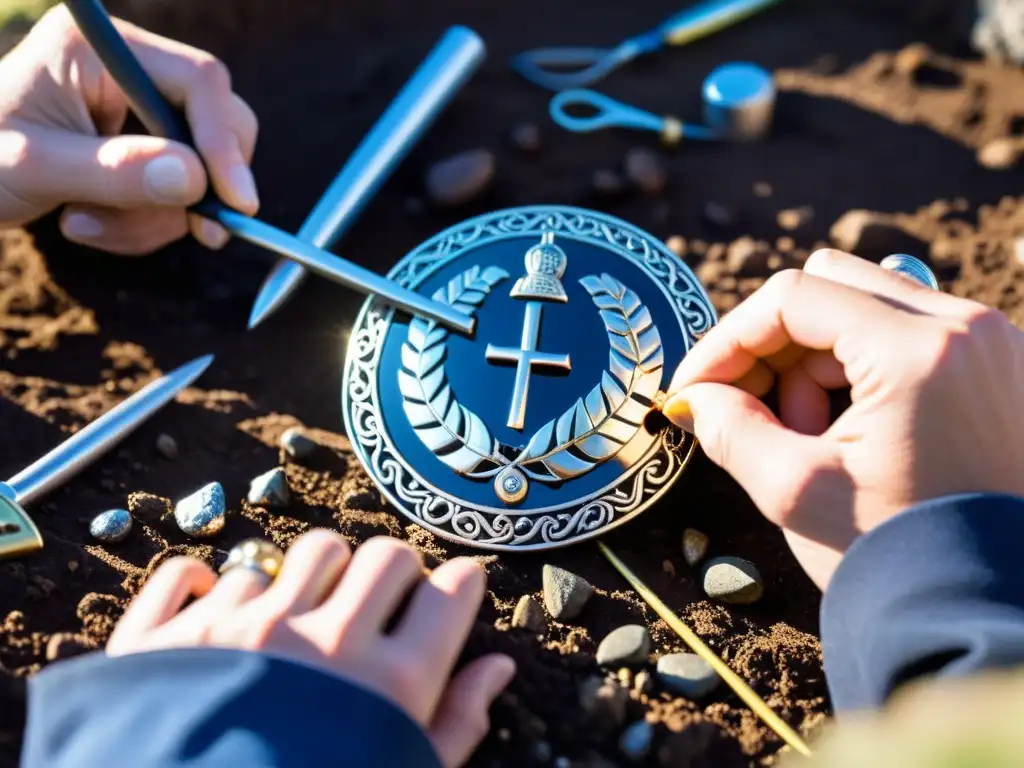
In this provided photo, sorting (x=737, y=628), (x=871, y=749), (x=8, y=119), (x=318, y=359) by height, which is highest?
(x=8, y=119)

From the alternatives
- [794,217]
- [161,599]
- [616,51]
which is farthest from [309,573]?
[616,51]

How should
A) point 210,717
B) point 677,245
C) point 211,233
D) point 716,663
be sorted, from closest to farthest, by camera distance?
point 210,717 → point 716,663 → point 211,233 → point 677,245

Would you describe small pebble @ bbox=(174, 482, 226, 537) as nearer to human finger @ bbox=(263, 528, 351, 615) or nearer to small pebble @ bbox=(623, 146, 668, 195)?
human finger @ bbox=(263, 528, 351, 615)

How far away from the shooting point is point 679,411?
1436 millimetres

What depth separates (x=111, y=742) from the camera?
3.49 feet

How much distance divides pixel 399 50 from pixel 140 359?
103 cm

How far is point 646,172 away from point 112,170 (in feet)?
3.41

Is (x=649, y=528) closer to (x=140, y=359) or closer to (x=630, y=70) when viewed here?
(x=140, y=359)

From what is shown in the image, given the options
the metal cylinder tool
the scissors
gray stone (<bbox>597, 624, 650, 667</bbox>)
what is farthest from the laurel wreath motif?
the scissors

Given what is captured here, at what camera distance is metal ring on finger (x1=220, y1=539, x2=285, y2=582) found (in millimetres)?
1286

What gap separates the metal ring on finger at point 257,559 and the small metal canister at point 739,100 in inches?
55.6

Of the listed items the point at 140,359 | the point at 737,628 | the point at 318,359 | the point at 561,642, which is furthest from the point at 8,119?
the point at 737,628

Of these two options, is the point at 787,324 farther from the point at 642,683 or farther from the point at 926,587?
the point at 642,683

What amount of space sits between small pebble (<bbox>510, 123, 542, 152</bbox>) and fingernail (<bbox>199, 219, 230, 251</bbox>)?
0.68m
